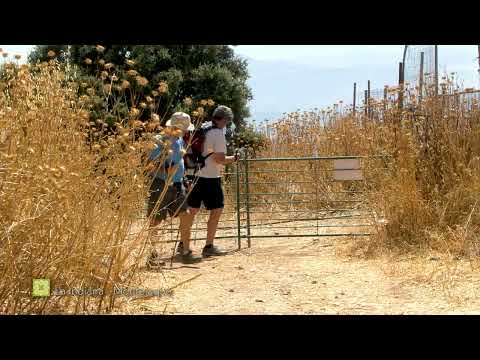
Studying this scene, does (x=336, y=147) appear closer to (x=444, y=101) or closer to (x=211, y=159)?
(x=444, y=101)

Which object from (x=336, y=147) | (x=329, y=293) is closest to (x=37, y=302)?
(x=329, y=293)

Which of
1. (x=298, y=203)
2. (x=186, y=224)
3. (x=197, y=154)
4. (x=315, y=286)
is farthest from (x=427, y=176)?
(x=298, y=203)

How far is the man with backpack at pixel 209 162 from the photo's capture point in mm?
6020

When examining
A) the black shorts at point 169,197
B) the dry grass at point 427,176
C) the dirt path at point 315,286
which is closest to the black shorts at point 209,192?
the black shorts at point 169,197

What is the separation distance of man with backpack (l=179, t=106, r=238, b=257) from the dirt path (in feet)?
1.94

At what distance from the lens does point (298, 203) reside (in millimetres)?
9211

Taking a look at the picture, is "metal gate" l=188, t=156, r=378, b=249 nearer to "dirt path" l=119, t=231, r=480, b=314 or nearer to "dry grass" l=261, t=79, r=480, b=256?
"dry grass" l=261, t=79, r=480, b=256

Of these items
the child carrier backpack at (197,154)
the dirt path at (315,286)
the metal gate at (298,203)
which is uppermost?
the child carrier backpack at (197,154)

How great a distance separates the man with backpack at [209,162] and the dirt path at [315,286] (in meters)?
0.59

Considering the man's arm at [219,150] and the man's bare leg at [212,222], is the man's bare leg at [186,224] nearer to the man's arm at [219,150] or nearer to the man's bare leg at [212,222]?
the man's bare leg at [212,222]

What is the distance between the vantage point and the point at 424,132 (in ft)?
21.4

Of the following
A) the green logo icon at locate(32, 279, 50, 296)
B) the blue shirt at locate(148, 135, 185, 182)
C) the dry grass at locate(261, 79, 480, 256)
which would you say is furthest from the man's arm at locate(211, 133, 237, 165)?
the green logo icon at locate(32, 279, 50, 296)

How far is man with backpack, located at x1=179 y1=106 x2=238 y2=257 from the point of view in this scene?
602 centimetres

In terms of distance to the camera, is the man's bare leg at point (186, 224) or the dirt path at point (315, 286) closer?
the dirt path at point (315, 286)
